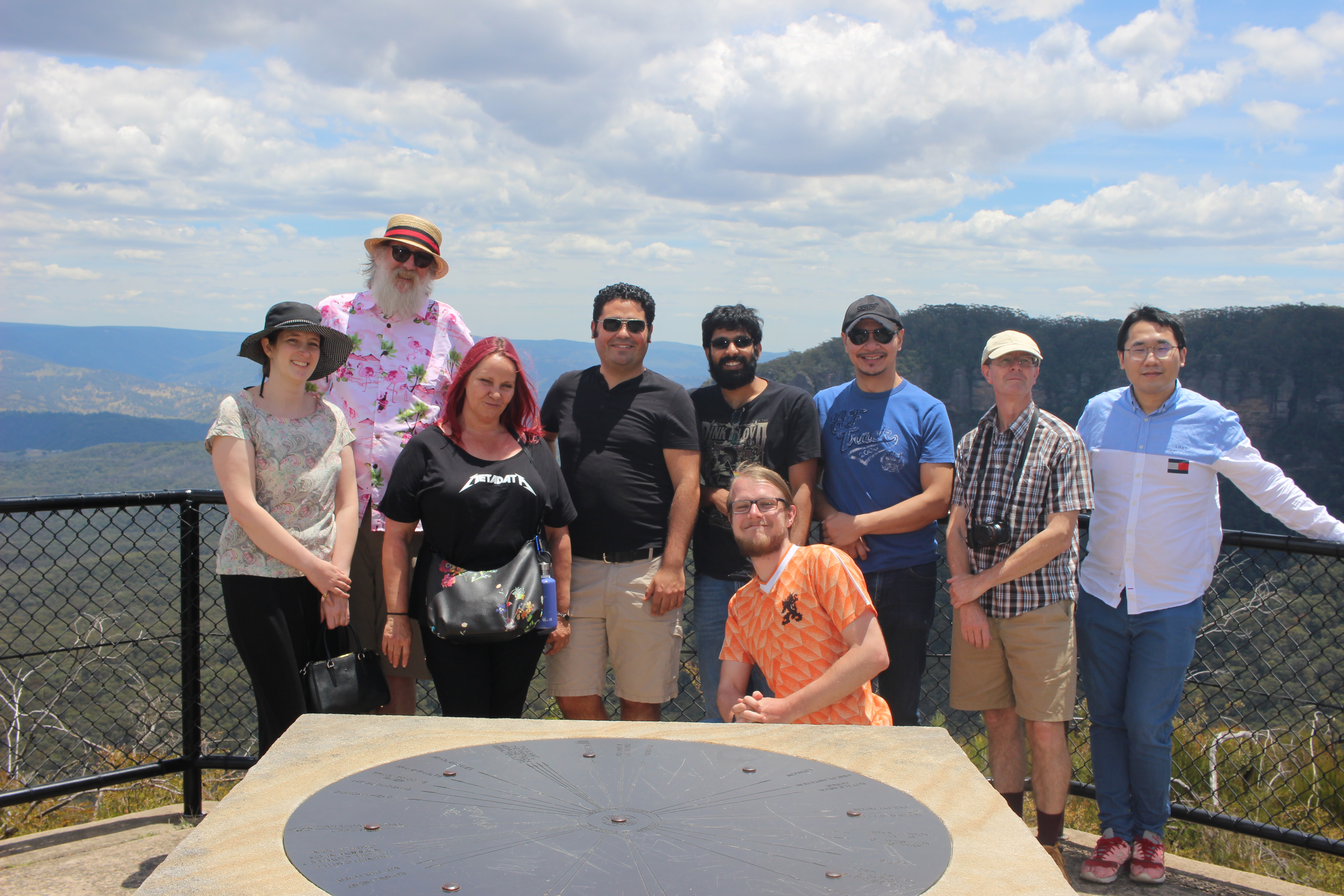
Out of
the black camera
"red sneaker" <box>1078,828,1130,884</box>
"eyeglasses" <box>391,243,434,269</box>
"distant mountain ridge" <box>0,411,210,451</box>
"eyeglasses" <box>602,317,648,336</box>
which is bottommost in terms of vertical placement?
"distant mountain ridge" <box>0,411,210,451</box>

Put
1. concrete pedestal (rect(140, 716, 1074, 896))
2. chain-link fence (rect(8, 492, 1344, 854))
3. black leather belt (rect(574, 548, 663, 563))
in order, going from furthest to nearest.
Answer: black leather belt (rect(574, 548, 663, 563)) < chain-link fence (rect(8, 492, 1344, 854)) < concrete pedestal (rect(140, 716, 1074, 896))

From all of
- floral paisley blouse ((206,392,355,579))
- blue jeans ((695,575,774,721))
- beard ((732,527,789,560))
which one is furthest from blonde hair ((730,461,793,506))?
floral paisley blouse ((206,392,355,579))

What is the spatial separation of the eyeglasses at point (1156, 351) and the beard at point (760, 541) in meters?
1.45

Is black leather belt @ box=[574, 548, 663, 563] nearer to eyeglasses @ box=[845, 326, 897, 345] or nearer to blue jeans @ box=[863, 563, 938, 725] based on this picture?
blue jeans @ box=[863, 563, 938, 725]

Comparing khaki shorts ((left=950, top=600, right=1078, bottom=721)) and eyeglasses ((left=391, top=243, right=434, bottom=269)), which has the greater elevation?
eyeglasses ((left=391, top=243, right=434, bottom=269))

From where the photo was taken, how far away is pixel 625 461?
3.63 meters

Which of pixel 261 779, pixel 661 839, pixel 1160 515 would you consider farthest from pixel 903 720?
pixel 261 779

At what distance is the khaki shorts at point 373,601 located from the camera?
3.66 m

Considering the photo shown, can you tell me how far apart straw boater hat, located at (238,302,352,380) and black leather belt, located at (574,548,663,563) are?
120 centimetres

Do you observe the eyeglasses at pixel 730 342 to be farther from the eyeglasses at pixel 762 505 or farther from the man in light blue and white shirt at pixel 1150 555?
the man in light blue and white shirt at pixel 1150 555

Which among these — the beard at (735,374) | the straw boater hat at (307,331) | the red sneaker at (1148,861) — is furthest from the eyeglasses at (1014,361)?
the straw boater hat at (307,331)

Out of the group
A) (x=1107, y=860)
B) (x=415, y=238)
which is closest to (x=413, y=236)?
(x=415, y=238)

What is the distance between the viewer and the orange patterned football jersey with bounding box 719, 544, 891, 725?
2834 millimetres

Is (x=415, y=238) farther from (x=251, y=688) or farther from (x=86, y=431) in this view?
(x=86, y=431)
